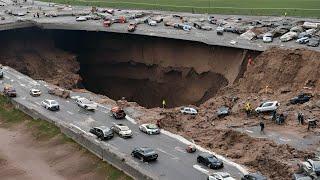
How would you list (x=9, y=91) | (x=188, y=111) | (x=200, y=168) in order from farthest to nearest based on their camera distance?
(x=9, y=91), (x=188, y=111), (x=200, y=168)

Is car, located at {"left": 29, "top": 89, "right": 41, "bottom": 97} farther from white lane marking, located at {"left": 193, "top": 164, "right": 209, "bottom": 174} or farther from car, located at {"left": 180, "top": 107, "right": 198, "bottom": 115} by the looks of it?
white lane marking, located at {"left": 193, "top": 164, "right": 209, "bottom": 174}

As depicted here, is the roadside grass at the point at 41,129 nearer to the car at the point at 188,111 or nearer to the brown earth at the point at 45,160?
the brown earth at the point at 45,160

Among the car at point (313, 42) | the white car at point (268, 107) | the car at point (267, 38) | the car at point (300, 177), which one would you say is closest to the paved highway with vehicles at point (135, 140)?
the car at point (300, 177)

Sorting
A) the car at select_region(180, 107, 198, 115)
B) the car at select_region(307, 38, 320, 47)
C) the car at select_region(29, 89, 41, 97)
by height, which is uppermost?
the car at select_region(307, 38, 320, 47)

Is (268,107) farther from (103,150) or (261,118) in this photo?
(103,150)

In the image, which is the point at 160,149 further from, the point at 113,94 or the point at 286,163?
the point at 113,94

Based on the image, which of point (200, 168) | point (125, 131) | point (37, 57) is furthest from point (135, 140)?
point (37, 57)

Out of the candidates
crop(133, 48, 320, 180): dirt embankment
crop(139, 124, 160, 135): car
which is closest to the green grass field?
crop(133, 48, 320, 180): dirt embankment
